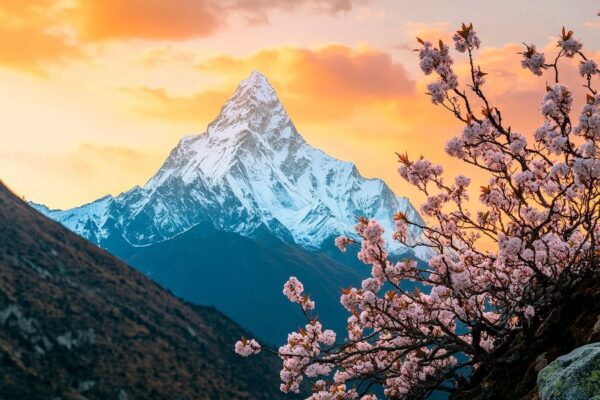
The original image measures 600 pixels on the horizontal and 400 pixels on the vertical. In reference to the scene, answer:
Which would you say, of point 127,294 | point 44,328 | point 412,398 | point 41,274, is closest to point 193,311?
point 127,294

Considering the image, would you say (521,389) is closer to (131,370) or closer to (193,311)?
(131,370)

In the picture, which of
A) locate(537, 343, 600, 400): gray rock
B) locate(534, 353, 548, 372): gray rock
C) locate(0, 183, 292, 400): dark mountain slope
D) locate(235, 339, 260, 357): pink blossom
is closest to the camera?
locate(537, 343, 600, 400): gray rock

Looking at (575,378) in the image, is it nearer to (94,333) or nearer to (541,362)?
(541,362)

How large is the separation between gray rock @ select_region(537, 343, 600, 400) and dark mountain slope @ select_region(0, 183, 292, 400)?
77.1 m

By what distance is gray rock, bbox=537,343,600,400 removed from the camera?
6.29m

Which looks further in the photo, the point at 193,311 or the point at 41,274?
the point at 193,311

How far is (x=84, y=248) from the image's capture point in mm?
145750

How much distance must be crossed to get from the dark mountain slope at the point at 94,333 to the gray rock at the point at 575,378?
253 ft

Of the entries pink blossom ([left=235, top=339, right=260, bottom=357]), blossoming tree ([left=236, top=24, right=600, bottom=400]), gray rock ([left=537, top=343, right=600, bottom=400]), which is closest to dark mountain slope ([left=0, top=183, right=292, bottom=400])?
pink blossom ([left=235, top=339, right=260, bottom=357])

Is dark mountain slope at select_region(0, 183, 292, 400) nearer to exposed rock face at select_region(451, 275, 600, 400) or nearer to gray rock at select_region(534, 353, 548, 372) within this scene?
exposed rock face at select_region(451, 275, 600, 400)

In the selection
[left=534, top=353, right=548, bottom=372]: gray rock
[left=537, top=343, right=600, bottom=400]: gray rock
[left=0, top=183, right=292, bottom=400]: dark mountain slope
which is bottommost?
[left=537, top=343, right=600, bottom=400]: gray rock

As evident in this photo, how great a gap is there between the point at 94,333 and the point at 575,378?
109m

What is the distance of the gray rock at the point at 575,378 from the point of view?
6289 millimetres

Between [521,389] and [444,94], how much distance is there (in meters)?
5.59
